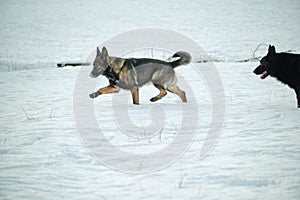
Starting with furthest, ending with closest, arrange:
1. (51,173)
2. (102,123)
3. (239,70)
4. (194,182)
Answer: (239,70) → (102,123) → (51,173) → (194,182)

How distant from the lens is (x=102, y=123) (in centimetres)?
557

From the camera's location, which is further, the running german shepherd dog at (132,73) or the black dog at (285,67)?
the running german shepherd dog at (132,73)

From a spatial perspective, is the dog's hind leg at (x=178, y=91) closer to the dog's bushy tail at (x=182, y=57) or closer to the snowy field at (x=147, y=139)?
the snowy field at (x=147, y=139)

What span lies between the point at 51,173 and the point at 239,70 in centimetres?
851

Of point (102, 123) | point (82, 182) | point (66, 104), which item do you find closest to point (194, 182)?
point (82, 182)

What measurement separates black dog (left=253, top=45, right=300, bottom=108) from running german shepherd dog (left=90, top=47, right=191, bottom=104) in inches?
67.5

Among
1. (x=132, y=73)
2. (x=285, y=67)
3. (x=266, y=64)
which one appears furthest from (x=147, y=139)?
(x=266, y=64)

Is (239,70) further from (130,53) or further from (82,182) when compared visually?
(82,182)

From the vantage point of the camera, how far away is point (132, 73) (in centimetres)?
714

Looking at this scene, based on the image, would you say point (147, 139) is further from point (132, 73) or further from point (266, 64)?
point (266, 64)

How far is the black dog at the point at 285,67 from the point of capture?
22.5 ft

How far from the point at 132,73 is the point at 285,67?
3.05 meters

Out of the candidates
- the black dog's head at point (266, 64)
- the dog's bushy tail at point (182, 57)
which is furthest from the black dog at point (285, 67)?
the dog's bushy tail at point (182, 57)

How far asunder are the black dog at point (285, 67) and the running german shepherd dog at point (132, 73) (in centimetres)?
171
